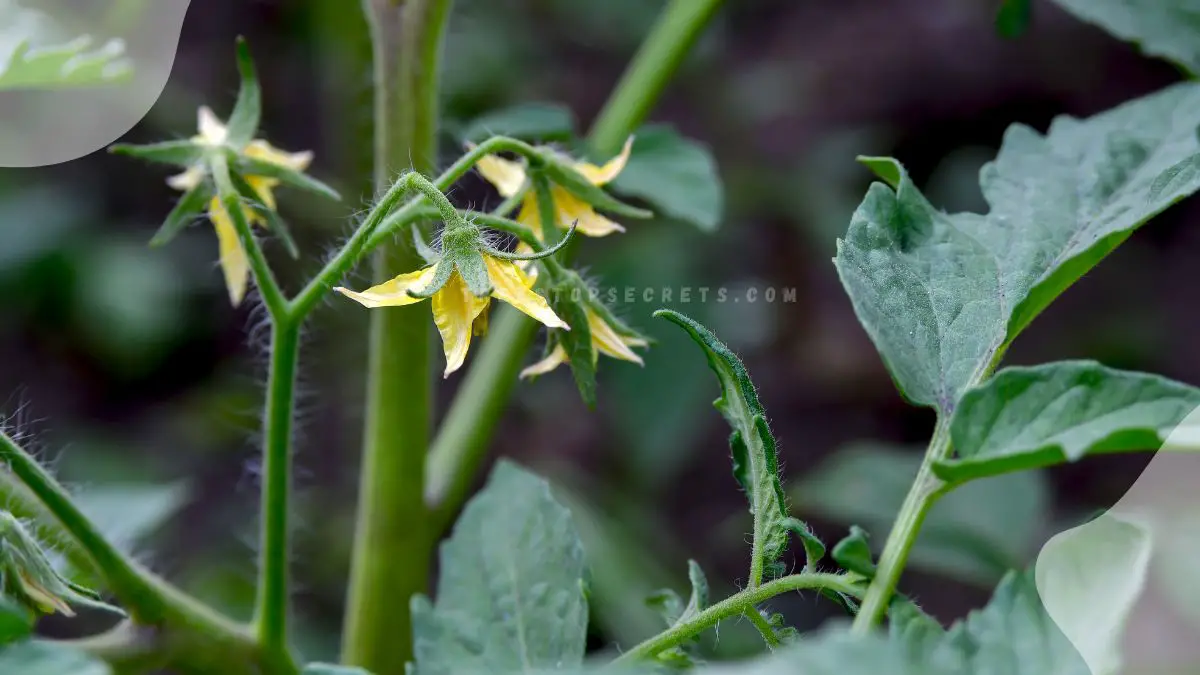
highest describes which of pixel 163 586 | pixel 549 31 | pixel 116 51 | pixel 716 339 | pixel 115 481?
pixel 549 31

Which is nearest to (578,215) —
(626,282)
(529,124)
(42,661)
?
(529,124)

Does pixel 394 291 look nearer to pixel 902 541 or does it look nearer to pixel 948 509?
pixel 902 541

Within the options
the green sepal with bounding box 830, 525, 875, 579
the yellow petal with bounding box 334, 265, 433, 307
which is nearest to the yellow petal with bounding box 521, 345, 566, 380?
the yellow petal with bounding box 334, 265, 433, 307

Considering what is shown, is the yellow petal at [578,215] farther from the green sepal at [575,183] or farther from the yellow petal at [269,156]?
the yellow petal at [269,156]

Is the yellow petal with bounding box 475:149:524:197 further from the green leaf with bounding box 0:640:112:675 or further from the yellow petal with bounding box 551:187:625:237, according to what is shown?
the green leaf with bounding box 0:640:112:675

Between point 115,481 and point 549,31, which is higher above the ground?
point 549,31

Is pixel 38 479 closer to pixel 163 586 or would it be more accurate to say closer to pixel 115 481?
pixel 163 586

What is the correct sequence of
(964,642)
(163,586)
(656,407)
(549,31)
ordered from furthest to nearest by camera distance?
(549,31), (656,407), (163,586), (964,642)

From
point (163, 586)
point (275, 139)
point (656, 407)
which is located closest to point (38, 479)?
point (163, 586)
